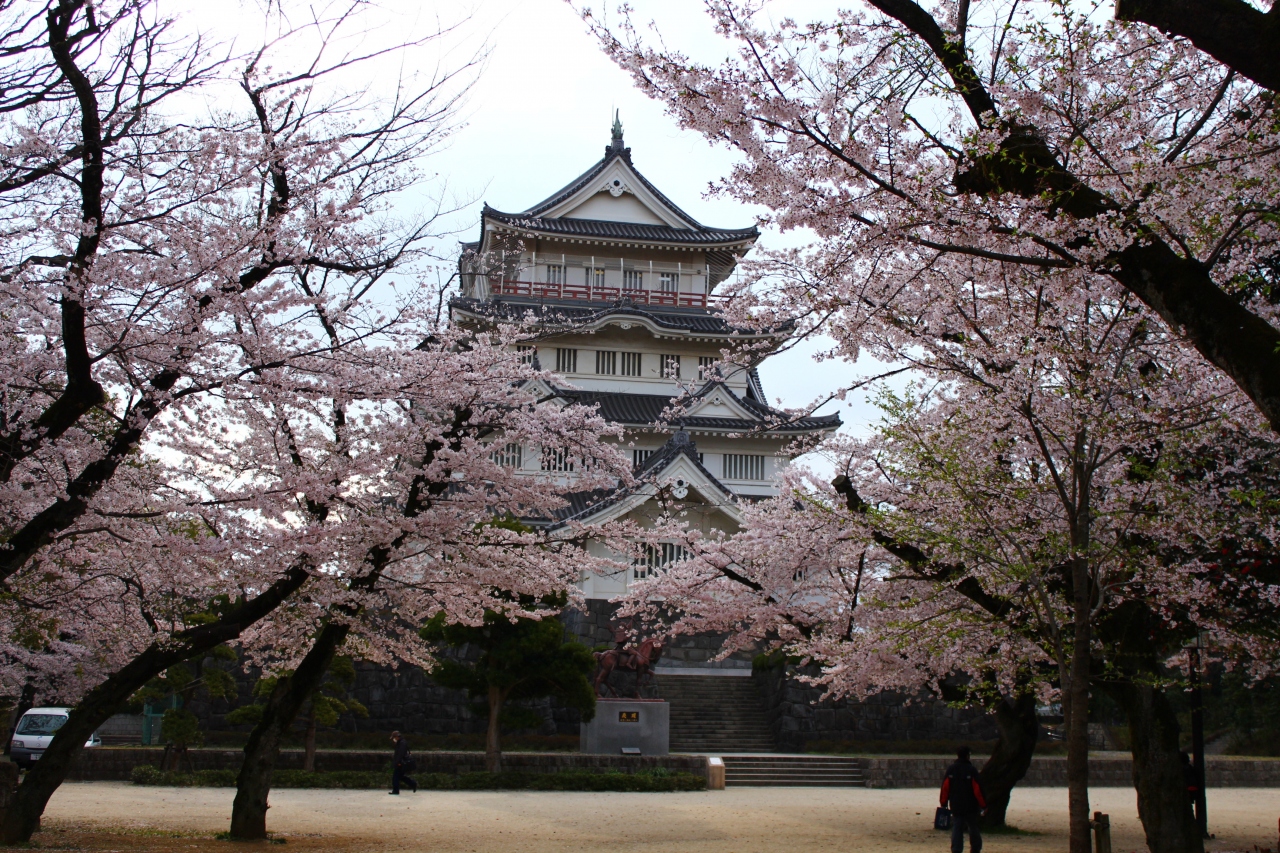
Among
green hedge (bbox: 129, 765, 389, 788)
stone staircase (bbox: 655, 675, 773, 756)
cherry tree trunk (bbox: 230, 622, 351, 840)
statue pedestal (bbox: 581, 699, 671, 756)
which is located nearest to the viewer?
cherry tree trunk (bbox: 230, 622, 351, 840)

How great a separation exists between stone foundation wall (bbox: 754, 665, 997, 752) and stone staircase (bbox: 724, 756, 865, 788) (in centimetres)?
213

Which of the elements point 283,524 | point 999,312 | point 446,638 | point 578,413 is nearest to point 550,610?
point 446,638

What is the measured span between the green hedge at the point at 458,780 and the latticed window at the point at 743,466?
13.7 m

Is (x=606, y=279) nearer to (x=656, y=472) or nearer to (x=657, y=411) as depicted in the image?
(x=657, y=411)

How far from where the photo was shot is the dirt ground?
11742 millimetres

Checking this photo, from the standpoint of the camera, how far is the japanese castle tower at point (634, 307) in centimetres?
3188

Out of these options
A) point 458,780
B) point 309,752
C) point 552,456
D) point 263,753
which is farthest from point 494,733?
point 263,753

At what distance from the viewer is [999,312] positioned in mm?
9211

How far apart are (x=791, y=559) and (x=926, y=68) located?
1052cm

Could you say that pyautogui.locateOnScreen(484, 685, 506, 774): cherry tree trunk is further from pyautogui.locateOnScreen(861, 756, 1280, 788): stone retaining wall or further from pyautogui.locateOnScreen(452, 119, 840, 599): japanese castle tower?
pyautogui.locateOnScreen(452, 119, 840, 599): japanese castle tower

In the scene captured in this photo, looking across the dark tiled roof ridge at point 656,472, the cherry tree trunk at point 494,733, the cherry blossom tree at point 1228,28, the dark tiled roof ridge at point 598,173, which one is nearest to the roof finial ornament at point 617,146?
the dark tiled roof ridge at point 598,173

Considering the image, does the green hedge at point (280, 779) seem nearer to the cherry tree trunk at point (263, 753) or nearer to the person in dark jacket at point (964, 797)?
the cherry tree trunk at point (263, 753)

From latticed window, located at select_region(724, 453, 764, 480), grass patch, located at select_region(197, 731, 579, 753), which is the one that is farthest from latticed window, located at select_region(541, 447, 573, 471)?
latticed window, located at select_region(724, 453, 764, 480)

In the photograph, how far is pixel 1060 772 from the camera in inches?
950
